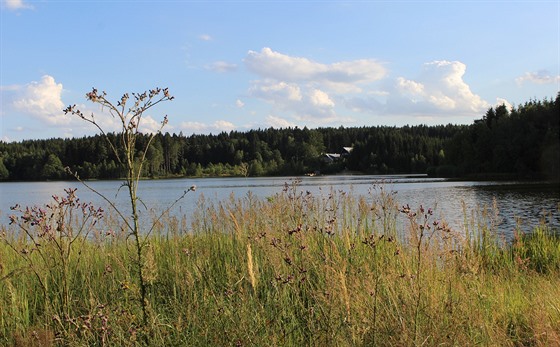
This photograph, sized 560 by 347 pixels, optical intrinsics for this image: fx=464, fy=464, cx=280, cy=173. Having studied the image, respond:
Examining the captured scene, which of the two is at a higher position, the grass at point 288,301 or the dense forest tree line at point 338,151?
the dense forest tree line at point 338,151

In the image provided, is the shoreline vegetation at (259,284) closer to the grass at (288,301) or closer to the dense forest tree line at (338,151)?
the grass at (288,301)

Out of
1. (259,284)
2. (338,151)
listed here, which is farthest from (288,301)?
(338,151)

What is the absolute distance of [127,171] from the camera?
3.08 metres

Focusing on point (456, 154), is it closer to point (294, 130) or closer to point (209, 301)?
point (209, 301)

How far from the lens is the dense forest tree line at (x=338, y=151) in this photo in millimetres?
48812

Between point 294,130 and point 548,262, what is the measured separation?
133 meters

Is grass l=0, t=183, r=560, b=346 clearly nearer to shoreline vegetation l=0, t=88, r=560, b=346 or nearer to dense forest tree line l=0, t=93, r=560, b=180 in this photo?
shoreline vegetation l=0, t=88, r=560, b=346

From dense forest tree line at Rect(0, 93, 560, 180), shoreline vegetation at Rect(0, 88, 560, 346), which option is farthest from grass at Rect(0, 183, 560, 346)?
dense forest tree line at Rect(0, 93, 560, 180)

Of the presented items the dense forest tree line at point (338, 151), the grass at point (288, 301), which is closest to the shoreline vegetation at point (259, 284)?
the grass at point (288, 301)

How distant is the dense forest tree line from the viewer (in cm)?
4881

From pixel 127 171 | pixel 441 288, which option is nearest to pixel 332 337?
pixel 127 171

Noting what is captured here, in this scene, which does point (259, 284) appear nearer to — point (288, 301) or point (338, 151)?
point (288, 301)

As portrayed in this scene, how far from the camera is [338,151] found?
14062 cm

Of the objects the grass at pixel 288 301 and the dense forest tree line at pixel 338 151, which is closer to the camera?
the grass at pixel 288 301
